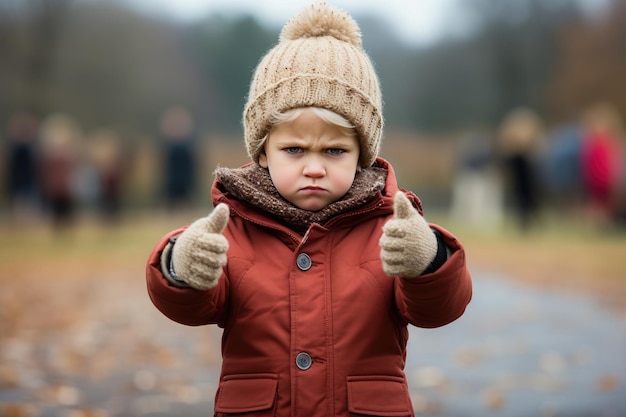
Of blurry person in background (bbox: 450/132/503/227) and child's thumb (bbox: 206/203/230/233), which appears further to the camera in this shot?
blurry person in background (bbox: 450/132/503/227)

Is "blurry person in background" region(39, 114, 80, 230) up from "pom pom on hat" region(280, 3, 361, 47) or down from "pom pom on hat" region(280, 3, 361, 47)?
up

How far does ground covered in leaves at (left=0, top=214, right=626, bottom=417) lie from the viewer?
640 centimetres

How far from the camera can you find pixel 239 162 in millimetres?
47281

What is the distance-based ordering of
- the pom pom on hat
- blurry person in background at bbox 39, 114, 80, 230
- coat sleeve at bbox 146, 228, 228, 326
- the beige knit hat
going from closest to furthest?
coat sleeve at bbox 146, 228, 228, 326 < the beige knit hat < the pom pom on hat < blurry person in background at bbox 39, 114, 80, 230

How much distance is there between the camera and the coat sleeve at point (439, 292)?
3.11 metres

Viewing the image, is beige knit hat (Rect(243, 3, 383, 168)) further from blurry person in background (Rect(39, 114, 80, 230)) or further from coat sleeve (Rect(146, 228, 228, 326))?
blurry person in background (Rect(39, 114, 80, 230))

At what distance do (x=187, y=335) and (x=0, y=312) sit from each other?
2141mm

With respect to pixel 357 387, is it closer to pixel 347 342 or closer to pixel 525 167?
pixel 347 342

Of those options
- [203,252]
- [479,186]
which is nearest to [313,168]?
[203,252]

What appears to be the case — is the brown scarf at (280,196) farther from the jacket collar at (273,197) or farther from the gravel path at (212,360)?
the gravel path at (212,360)

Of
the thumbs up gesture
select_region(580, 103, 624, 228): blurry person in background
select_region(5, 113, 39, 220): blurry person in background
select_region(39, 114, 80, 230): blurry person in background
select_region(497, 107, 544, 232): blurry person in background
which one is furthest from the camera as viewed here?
select_region(5, 113, 39, 220): blurry person in background

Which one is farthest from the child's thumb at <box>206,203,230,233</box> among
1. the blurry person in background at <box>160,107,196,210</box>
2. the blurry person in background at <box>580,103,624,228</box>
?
the blurry person in background at <box>160,107,196,210</box>

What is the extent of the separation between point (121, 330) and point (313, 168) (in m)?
6.14

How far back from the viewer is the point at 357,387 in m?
3.26
